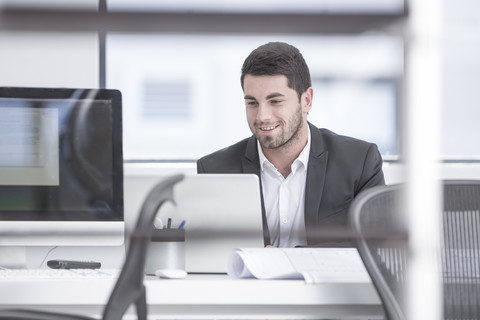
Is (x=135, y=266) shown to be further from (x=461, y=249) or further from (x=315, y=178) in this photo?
(x=315, y=178)

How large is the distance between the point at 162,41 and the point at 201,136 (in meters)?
4.19

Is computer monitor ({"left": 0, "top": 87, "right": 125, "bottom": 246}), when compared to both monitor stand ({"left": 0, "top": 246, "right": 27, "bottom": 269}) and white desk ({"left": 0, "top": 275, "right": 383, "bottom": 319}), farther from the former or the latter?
white desk ({"left": 0, "top": 275, "right": 383, "bottom": 319})

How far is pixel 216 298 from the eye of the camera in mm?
1260

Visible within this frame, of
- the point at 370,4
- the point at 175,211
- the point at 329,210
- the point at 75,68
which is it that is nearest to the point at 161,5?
the point at 370,4

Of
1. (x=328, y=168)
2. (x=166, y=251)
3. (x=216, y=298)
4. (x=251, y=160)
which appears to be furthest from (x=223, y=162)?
(x=216, y=298)

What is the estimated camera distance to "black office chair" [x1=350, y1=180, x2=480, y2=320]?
131 cm

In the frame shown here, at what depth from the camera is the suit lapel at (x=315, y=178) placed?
2117 millimetres

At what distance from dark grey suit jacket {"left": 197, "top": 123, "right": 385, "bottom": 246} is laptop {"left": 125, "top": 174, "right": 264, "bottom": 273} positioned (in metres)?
0.43

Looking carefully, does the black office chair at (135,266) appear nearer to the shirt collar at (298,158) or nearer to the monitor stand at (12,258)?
the monitor stand at (12,258)

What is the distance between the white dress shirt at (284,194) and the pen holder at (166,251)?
0.47 meters

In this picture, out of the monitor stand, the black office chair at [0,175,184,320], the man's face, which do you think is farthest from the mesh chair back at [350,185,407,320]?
the man's face

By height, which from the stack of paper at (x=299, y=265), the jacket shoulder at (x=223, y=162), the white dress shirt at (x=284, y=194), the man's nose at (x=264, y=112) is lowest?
the stack of paper at (x=299, y=265)

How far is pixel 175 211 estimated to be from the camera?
1.65m

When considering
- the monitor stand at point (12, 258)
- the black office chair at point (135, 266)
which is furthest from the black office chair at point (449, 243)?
the monitor stand at point (12, 258)
